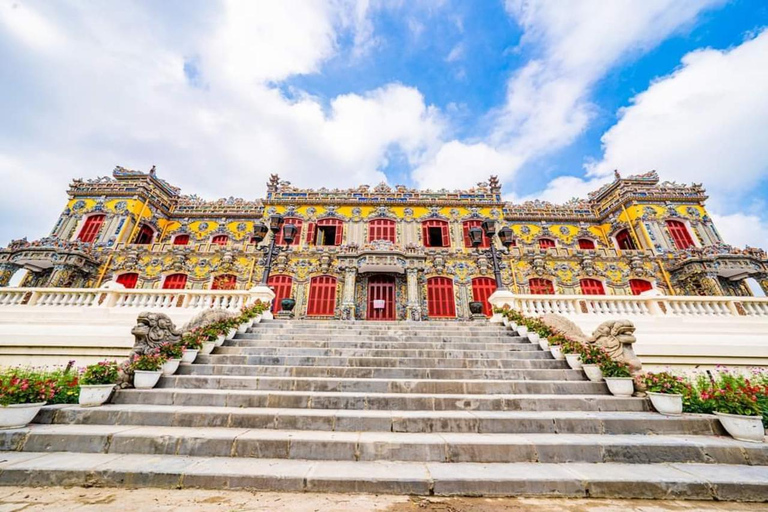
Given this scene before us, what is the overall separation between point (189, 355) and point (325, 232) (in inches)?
523

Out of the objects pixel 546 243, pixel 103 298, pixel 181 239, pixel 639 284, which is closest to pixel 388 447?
pixel 103 298

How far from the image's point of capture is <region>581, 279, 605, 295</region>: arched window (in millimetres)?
16230

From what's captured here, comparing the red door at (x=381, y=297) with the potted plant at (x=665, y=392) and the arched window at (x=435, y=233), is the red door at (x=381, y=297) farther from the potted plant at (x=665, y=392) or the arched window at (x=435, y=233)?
the potted plant at (x=665, y=392)

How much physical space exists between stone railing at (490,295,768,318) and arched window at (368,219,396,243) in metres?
10.0

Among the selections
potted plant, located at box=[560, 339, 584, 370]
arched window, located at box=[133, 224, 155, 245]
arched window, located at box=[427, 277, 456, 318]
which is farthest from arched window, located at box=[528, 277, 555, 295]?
arched window, located at box=[133, 224, 155, 245]

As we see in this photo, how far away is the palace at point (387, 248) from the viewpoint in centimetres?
1574

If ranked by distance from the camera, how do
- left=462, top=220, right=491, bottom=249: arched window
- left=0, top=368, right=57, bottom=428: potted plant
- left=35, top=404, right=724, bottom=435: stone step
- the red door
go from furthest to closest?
left=462, top=220, right=491, bottom=249: arched window
the red door
left=35, top=404, right=724, bottom=435: stone step
left=0, top=368, right=57, bottom=428: potted plant

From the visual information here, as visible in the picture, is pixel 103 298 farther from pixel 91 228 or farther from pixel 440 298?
pixel 440 298

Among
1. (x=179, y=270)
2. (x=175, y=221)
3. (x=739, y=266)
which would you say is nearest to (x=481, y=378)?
(x=179, y=270)

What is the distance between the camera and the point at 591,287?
648 inches

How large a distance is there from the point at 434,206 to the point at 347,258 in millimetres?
6642

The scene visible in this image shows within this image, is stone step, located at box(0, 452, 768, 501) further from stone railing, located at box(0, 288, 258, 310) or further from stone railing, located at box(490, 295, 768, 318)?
stone railing, located at box(0, 288, 258, 310)

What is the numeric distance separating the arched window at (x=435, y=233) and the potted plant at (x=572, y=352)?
39.3 ft

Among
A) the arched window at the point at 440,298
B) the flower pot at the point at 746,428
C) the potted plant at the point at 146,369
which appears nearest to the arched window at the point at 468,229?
the arched window at the point at 440,298
